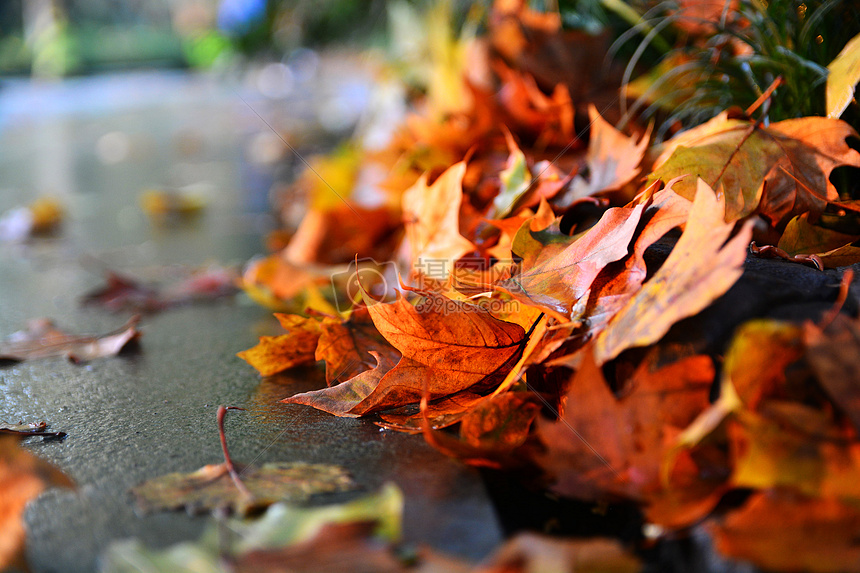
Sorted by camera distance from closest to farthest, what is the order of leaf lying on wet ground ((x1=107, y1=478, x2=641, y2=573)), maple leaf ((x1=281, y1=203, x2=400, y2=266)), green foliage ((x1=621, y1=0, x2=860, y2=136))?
1. leaf lying on wet ground ((x1=107, y1=478, x2=641, y2=573))
2. green foliage ((x1=621, y1=0, x2=860, y2=136))
3. maple leaf ((x1=281, y1=203, x2=400, y2=266))

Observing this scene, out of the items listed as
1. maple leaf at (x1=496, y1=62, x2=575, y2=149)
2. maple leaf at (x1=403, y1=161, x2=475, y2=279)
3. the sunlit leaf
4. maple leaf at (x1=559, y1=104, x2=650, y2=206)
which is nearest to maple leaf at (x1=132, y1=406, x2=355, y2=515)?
maple leaf at (x1=403, y1=161, x2=475, y2=279)

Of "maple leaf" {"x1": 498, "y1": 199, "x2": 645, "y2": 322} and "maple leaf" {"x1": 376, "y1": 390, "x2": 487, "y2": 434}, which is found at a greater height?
"maple leaf" {"x1": 498, "y1": 199, "x2": 645, "y2": 322}

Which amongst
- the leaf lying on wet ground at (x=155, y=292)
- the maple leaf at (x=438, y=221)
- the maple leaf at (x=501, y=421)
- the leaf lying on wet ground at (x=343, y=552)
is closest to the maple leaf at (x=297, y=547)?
the leaf lying on wet ground at (x=343, y=552)

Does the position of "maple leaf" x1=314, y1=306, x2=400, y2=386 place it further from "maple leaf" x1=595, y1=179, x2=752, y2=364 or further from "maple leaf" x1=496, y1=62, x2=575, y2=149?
"maple leaf" x1=496, y1=62, x2=575, y2=149

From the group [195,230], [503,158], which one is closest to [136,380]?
[503,158]

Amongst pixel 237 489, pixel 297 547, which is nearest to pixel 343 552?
pixel 297 547

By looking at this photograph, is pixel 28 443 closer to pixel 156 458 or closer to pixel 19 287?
pixel 156 458

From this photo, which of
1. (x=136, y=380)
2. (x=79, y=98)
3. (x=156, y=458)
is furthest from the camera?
(x=79, y=98)

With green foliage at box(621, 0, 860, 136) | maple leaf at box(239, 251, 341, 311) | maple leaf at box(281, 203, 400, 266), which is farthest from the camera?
maple leaf at box(281, 203, 400, 266)
